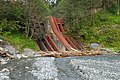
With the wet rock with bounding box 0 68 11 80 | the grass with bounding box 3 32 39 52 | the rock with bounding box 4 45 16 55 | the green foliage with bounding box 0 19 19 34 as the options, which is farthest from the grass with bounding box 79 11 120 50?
the wet rock with bounding box 0 68 11 80

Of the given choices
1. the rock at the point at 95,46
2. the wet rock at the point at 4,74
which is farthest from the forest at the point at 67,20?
the wet rock at the point at 4,74

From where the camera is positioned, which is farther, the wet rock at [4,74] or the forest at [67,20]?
the forest at [67,20]

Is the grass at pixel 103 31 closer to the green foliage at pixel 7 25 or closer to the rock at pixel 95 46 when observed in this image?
the rock at pixel 95 46

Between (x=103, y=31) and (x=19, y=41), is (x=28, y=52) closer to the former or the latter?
(x=19, y=41)

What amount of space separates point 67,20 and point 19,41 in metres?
10.7

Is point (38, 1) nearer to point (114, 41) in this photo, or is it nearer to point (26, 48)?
point (26, 48)

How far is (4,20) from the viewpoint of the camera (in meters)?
33.2

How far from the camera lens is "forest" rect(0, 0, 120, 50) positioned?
110ft

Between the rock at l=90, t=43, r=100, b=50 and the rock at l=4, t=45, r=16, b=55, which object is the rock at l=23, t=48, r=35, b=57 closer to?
the rock at l=4, t=45, r=16, b=55

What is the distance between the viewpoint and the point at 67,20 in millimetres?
40156

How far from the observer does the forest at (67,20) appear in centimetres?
3362

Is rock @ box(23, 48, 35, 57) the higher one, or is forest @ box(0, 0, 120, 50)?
forest @ box(0, 0, 120, 50)

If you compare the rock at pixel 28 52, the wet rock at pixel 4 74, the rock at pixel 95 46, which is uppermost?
the wet rock at pixel 4 74

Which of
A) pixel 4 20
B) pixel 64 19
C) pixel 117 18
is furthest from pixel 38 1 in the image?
pixel 117 18
